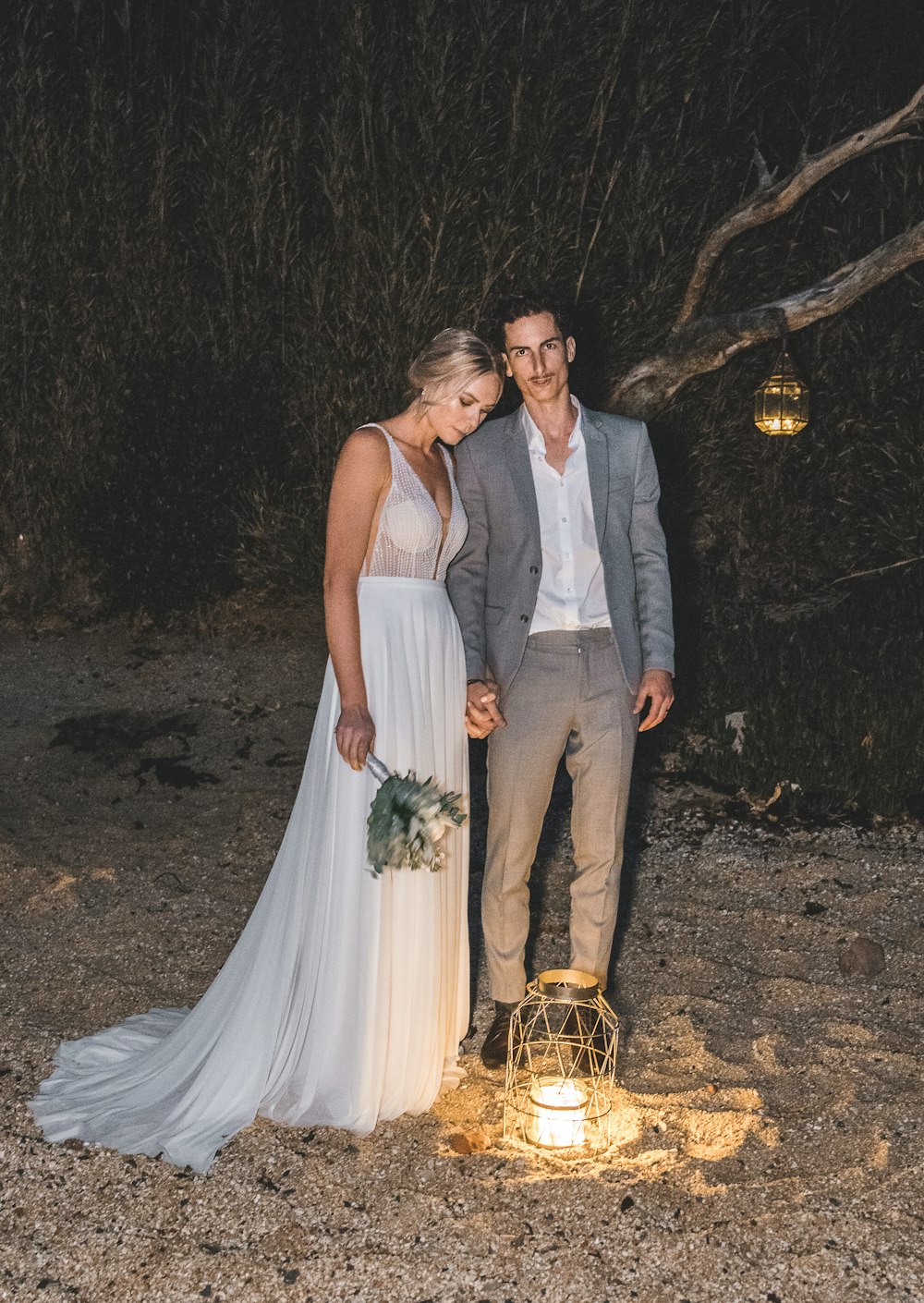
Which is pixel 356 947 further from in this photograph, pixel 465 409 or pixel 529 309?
pixel 529 309

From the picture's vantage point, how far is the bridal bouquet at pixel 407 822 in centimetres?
293

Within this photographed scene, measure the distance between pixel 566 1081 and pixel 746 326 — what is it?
5883 mm

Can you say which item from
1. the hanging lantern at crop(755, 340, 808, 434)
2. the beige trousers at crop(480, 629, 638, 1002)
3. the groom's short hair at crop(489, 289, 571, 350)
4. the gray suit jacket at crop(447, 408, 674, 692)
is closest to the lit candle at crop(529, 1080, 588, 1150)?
the beige trousers at crop(480, 629, 638, 1002)

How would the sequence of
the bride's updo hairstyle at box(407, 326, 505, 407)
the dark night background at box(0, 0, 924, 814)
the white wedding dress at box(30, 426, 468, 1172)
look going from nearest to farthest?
the bride's updo hairstyle at box(407, 326, 505, 407), the white wedding dress at box(30, 426, 468, 1172), the dark night background at box(0, 0, 924, 814)

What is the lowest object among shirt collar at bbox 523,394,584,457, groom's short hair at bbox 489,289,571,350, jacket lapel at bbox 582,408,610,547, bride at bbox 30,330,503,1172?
bride at bbox 30,330,503,1172

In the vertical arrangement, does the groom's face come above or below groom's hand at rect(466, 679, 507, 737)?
above

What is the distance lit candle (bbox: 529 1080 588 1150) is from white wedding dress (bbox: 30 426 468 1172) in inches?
12.5

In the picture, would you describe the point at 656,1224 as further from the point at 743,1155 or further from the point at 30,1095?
the point at 30,1095

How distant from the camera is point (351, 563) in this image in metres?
3.20

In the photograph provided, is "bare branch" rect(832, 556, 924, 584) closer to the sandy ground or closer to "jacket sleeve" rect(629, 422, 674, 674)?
the sandy ground

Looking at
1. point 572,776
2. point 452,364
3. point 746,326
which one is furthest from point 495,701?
point 746,326

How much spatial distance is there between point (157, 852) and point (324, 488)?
12.3 ft

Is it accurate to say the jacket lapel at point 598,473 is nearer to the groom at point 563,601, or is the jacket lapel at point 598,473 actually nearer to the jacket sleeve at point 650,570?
the groom at point 563,601

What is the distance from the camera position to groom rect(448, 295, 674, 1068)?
349cm
